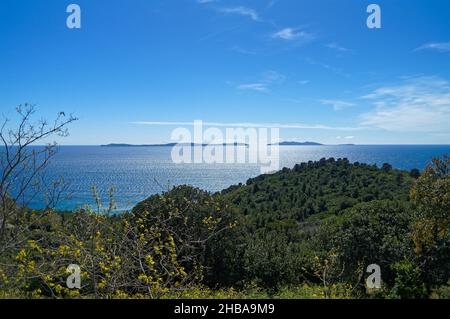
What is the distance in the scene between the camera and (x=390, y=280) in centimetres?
1177

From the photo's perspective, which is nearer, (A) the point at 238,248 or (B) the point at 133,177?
(A) the point at 238,248

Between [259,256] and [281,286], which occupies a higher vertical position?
[259,256]

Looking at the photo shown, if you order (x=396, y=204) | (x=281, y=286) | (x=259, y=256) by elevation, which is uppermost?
(x=396, y=204)

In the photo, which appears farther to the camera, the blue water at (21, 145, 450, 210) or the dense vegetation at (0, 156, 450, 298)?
the blue water at (21, 145, 450, 210)

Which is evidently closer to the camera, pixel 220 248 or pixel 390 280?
pixel 390 280

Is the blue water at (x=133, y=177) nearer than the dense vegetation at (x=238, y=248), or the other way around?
the dense vegetation at (x=238, y=248)

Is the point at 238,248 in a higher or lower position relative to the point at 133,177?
higher
